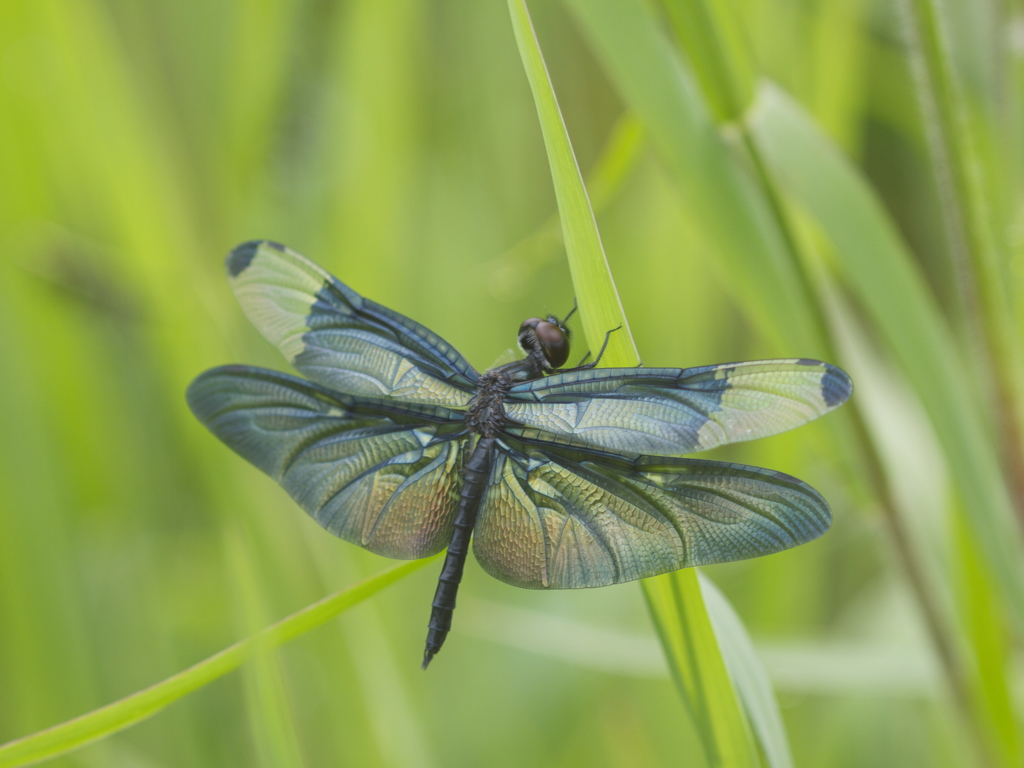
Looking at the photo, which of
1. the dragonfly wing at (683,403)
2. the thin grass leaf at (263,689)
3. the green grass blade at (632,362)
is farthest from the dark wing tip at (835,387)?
the thin grass leaf at (263,689)

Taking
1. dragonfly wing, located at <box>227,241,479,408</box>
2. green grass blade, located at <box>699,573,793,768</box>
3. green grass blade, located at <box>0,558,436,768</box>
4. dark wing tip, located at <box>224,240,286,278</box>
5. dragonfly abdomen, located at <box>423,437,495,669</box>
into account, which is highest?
dark wing tip, located at <box>224,240,286,278</box>

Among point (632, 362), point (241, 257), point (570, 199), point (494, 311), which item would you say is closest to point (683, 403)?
point (632, 362)

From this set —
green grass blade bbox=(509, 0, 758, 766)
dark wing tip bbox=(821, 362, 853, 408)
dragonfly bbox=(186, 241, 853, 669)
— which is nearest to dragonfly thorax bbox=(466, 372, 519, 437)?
dragonfly bbox=(186, 241, 853, 669)

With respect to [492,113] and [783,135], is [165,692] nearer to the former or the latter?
[783,135]

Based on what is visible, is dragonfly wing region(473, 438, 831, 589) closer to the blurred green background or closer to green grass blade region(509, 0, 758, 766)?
green grass blade region(509, 0, 758, 766)

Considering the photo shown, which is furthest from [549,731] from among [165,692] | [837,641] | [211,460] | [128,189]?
[128,189]

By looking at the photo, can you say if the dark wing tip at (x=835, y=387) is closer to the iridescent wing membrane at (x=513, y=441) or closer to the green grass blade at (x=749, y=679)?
the iridescent wing membrane at (x=513, y=441)

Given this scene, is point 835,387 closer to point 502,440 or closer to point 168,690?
point 502,440
